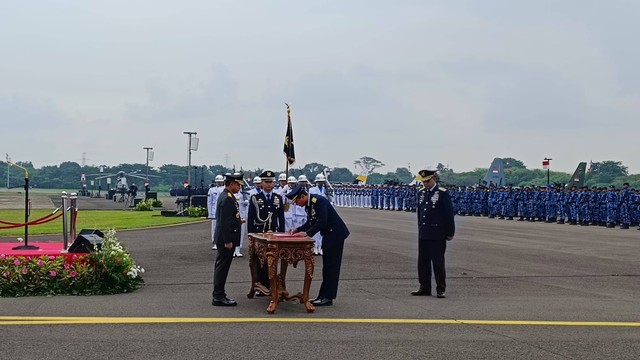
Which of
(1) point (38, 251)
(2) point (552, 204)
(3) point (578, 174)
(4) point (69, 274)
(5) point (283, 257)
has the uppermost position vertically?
(3) point (578, 174)

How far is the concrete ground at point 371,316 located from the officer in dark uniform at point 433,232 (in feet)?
1.53

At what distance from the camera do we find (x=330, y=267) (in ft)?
33.3

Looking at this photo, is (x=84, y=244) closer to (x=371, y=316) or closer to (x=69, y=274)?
(x=69, y=274)

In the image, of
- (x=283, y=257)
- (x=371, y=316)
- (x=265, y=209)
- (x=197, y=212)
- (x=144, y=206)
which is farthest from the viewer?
(x=144, y=206)

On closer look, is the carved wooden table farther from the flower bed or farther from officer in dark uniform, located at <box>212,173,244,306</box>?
the flower bed

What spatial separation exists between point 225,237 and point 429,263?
11.0 feet

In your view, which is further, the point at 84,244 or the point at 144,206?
the point at 144,206

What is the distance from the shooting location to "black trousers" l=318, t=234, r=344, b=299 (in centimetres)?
1010

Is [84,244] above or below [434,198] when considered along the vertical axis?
below

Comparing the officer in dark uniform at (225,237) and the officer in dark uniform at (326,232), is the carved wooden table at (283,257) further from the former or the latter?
the officer in dark uniform at (225,237)

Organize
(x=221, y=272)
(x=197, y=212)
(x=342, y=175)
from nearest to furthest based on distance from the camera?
(x=221, y=272) < (x=197, y=212) < (x=342, y=175)

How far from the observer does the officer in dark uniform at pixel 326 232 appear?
1011 centimetres

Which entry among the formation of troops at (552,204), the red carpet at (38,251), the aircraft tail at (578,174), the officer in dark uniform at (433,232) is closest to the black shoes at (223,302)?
the officer in dark uniform at (433,232)

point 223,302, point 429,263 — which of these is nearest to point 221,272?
point 223,302
